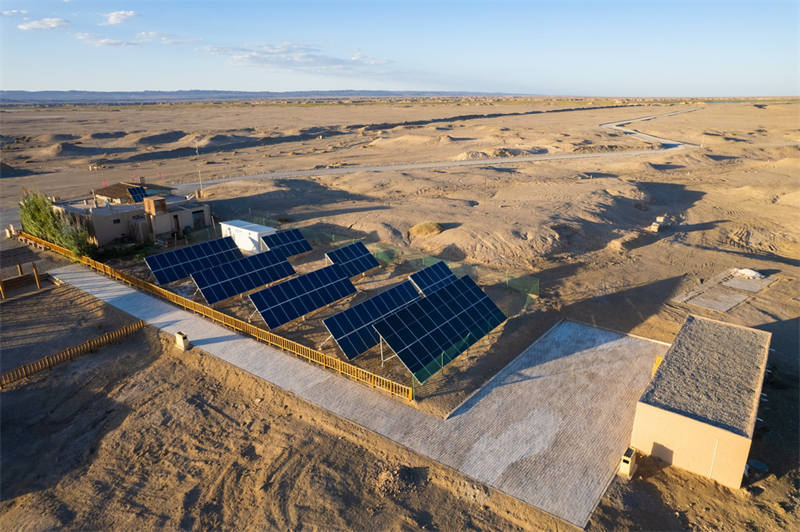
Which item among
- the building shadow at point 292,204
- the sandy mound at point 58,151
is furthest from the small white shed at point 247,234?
the sandy mound at point 58,151

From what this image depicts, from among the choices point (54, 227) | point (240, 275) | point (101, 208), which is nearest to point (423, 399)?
point (240, 275)

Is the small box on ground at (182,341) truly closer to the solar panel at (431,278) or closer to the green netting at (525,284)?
the solar panel at (431,278)

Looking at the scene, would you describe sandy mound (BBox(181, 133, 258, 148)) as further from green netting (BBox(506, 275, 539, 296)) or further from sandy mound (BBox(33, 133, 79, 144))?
green netting (BBox(506, 275, 539, 296))

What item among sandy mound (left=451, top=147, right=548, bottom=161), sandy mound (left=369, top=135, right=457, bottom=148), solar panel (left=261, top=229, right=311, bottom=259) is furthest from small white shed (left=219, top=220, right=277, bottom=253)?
sandy mound (left=369, top=135, right=457, bottom=148)

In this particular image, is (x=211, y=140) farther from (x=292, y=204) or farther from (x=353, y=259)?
(x=353, y=259)

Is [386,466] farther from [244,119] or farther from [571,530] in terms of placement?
[244,119]

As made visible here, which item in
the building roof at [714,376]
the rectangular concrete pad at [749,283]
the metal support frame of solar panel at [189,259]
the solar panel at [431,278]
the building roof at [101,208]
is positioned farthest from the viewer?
the building roof at [101,208]
